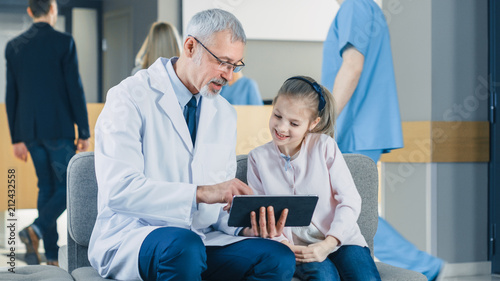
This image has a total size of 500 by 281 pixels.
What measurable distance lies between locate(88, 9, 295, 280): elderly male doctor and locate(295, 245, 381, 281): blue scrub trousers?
0.11 meters

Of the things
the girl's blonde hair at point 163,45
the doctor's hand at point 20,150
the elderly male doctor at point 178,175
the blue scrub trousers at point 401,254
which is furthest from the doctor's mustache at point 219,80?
the doctor's hand at point 20,150

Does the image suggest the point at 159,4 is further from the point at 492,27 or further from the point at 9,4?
the point at 492,27

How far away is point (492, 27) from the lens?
308 centimetres

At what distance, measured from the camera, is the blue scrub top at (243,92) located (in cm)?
338

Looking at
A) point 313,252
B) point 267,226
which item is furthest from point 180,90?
point 313,252

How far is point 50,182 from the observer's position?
3.11 meters

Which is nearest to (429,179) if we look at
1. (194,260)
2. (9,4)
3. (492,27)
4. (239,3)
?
(492,27)

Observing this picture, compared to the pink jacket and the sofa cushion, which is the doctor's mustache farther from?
the sofa cushion

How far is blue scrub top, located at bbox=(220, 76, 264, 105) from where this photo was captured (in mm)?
3375

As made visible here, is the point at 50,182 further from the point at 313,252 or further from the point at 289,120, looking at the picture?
the point at 313,252

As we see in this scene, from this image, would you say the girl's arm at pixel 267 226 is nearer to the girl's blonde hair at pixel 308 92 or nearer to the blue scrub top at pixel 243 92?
the girl's blonde hair at pixel 308 92

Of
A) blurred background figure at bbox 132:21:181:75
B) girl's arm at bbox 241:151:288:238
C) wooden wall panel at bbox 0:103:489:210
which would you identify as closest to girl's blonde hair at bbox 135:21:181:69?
blurred background figure at bbox 132:21:181:75

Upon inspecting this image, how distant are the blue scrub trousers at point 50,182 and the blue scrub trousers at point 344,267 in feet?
6.37

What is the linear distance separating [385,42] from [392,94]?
21 centimetres
